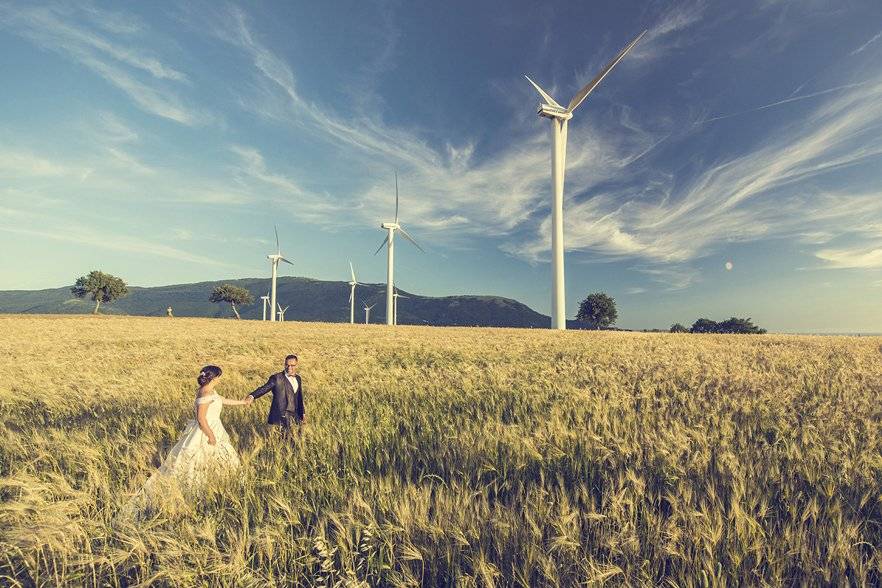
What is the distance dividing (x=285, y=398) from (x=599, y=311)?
12660 cm

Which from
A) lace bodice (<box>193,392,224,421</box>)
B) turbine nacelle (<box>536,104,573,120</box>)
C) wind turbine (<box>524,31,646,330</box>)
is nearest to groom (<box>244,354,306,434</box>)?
lace bodice (<box>193,392,224,421</box>)

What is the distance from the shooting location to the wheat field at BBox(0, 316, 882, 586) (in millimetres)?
3129

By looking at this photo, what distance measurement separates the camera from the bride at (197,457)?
4.45m

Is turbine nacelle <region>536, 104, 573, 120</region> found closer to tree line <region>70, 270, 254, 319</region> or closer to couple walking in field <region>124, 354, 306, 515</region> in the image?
couple walking in field <region>124, 354, 306, 515</region>

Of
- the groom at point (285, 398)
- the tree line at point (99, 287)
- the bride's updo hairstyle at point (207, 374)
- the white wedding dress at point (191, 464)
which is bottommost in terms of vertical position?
the white wedding dress at point (191, 464)

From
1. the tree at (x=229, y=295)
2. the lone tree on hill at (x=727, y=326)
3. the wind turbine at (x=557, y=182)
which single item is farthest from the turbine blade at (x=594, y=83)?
the tree at (x=229, y=295)

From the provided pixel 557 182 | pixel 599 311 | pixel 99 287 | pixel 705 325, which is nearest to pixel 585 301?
pixel 599 311

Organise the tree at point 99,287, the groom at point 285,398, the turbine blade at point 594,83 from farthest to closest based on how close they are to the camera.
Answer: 1. the tree at point 99,287
2. the turbine blade at point 594,83
3. the groom at point 285,398

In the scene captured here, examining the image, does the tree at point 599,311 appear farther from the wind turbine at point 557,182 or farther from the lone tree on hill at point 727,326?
the wind turbine at point 557,182

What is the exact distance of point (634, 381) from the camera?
30.8 ft

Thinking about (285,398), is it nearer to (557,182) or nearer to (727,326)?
(557,182)

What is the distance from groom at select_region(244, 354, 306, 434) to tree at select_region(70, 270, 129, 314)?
13651cm

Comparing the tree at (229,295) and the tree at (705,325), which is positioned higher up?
the tree at (229,295)

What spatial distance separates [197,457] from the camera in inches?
218
